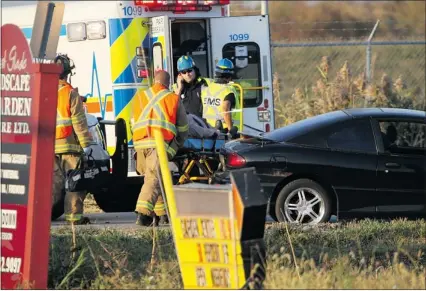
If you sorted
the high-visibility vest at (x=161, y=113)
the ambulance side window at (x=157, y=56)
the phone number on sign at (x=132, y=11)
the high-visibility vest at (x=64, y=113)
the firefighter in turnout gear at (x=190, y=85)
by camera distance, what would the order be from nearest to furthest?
1. the high-visibility vest at (x=161, y=113)
2. the high-visibility vest at (x=64, y=113)
3. the firefighter in turnout gear at (x=190, y=85)
4. the ambulance side window at (x=157, y=56)
5. the phone number on sign at (x=132, y=11)

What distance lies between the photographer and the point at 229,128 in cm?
1400

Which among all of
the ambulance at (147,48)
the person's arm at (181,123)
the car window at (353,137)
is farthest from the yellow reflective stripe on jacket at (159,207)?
the ambulance at (147,48)

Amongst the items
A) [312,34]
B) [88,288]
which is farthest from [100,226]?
[312,34]

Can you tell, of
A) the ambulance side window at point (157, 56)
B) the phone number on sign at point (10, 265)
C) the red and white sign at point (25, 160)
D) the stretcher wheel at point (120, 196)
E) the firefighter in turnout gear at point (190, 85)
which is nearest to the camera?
the red and white sign at point (25, 160)

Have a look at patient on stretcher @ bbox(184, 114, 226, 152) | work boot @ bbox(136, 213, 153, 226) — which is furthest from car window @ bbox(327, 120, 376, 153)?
work boot @ bbox(136, 213, 153, 226)

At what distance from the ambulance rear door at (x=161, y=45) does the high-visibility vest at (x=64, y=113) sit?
395 centimetres

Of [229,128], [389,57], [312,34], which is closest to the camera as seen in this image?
[229,128]

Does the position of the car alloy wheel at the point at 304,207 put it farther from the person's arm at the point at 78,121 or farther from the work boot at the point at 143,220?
the person's arm at the point at 78,121

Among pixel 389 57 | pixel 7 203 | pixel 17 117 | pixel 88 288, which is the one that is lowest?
pixel 88 288

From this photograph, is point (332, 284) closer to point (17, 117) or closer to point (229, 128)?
point (17, 117)

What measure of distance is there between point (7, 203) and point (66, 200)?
4.51 m

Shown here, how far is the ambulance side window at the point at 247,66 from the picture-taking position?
16656mm

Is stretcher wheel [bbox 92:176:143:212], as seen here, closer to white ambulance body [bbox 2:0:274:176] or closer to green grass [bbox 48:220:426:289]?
green grass [bbox 48:220:426:289]

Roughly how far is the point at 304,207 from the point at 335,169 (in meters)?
0.52
